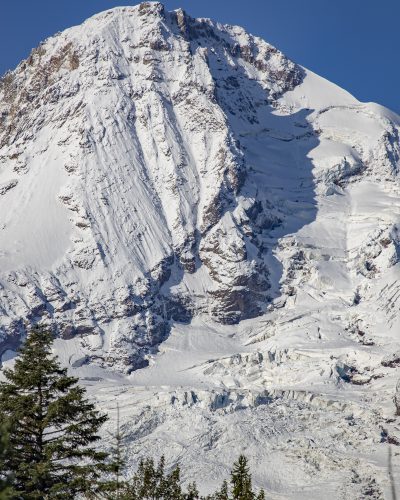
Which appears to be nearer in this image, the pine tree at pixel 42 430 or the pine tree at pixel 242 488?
the pine tree at pixel 42 430

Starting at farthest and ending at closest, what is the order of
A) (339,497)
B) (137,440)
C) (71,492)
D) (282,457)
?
1. (137,440)
2. (282,457)
3. (339,497)
4. (71,492)

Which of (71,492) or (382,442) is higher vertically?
(382,442)

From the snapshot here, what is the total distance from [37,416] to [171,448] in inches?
5917

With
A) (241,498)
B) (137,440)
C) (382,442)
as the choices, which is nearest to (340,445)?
(382,442)

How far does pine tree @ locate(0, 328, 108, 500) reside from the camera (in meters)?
32.3

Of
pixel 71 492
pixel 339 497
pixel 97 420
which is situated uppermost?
pixel 339 497

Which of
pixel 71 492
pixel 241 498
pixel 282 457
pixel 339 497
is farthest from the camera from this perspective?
pixel 282 457

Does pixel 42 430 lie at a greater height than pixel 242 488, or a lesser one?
lesser

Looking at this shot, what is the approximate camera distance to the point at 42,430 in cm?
3403

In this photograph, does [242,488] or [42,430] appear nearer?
[42,430]

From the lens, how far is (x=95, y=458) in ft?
110

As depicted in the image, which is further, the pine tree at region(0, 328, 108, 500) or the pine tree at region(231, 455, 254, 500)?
the pine tree at region(231, 455, 254, 500)

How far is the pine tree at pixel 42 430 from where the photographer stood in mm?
32281

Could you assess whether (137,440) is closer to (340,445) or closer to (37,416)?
(340,445)
